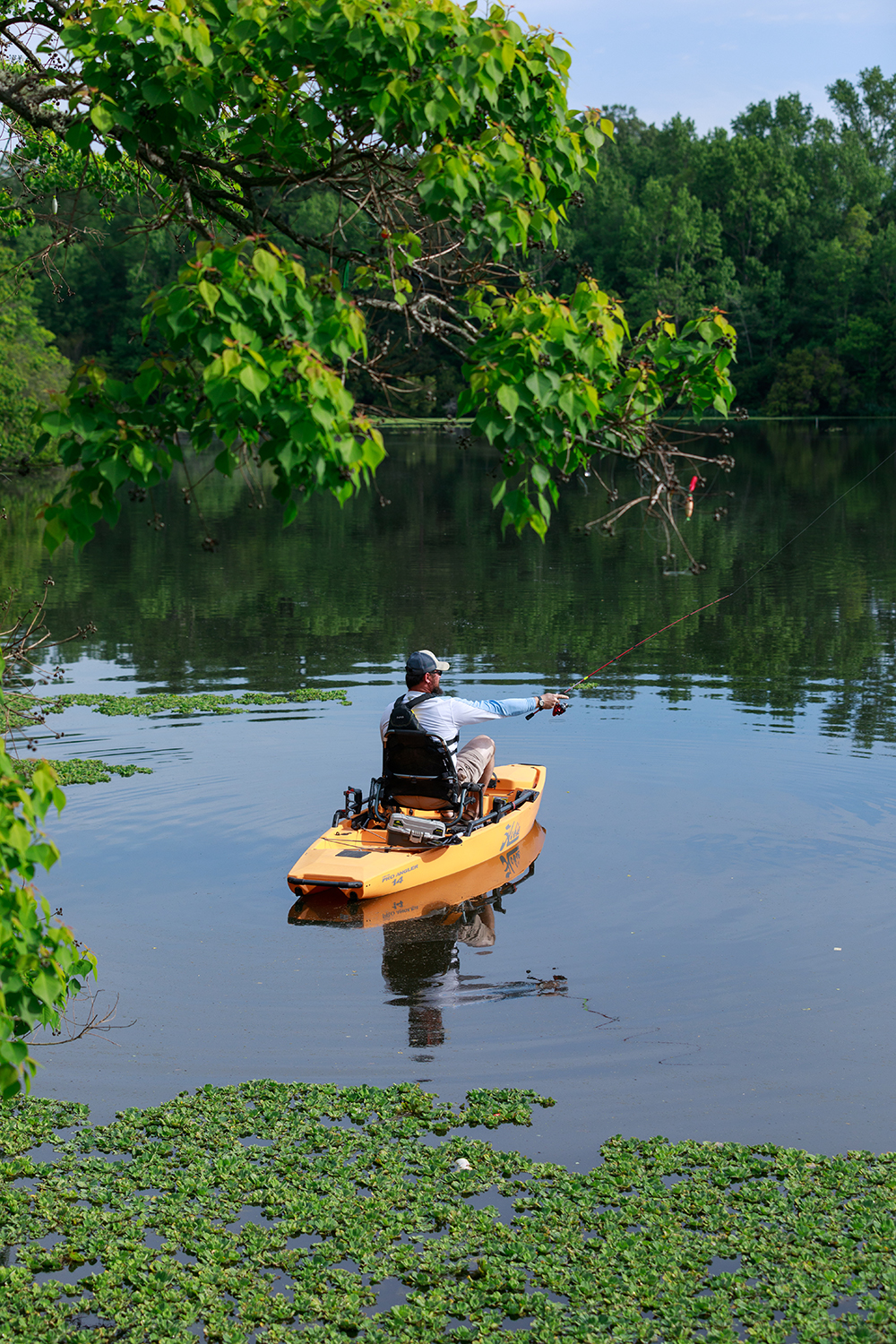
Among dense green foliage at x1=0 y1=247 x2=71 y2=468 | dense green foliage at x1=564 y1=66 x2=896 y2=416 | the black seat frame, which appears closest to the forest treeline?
dense green foliage at x1=564 y1=66 x2=896 y2=416

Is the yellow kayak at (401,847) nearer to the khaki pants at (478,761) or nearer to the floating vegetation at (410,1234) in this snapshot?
the khaki pants at (478,761)

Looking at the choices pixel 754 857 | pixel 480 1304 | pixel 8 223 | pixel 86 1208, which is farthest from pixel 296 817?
pixel 480 1304

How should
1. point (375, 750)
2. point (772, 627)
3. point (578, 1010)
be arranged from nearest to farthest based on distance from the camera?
point (578, 1010), point (375, 750), point (772, 627)

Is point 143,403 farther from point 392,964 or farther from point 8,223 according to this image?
point 8,223

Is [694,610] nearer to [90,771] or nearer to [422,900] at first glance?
[90,771]

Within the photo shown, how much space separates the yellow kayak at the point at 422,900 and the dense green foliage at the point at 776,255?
86.8 metres

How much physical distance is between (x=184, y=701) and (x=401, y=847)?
753 centimetres

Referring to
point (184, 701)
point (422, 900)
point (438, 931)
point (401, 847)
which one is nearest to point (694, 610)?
point (184, 701)

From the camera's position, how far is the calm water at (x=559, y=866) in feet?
26.2

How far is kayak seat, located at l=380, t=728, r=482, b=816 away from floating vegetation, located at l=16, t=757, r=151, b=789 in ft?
13.6

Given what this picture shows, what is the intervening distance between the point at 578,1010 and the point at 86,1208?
3657mm

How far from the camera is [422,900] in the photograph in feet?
36.9

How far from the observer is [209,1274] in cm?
576

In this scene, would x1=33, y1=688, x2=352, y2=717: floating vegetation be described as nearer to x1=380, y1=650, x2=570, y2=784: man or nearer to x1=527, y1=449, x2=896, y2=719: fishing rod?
x1=527, y1=449, x2=896, y2=719: fishing rod
